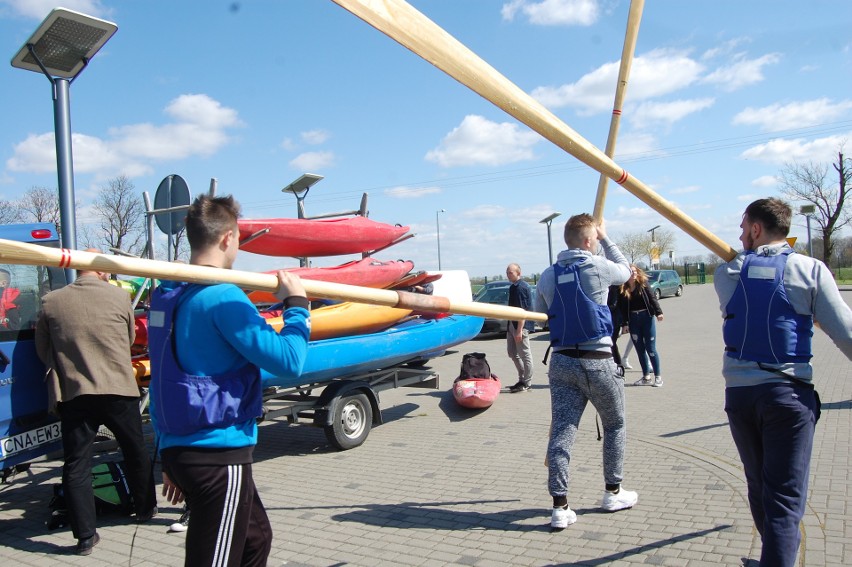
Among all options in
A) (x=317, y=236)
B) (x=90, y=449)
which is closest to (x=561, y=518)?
(x=90, y=449)

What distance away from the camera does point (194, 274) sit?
247 cm

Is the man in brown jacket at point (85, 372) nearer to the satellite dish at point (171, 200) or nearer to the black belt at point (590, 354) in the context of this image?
the satellite dish at point (171, 200)

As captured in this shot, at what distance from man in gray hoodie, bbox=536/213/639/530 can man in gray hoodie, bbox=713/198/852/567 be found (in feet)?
3.29

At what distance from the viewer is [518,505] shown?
5.09m

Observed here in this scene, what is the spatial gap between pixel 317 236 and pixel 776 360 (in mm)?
4903

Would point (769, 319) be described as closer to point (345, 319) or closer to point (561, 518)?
point (561, 518)

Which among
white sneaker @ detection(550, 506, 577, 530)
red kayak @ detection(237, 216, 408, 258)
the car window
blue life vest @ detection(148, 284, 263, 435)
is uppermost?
red kayak @ detection(237, 216, 408, 258)

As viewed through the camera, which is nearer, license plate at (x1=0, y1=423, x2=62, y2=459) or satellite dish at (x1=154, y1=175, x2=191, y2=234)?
license plate at (x1=0, y1=423, x2=62, y2=459)

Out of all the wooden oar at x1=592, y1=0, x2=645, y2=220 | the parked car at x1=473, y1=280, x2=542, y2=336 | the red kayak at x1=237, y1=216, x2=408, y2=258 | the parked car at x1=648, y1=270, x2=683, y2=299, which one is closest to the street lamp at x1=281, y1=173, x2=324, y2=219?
the red kayak at x1=237, y1=216, x2=408, y2=258

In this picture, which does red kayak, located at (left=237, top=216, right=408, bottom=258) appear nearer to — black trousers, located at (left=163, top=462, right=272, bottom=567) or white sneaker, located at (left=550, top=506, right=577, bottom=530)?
white sneaker, located at (left=550, top=506, right=577, bottom=530)

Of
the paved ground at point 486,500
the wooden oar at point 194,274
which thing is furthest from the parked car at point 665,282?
the wooden oar at point 194,274

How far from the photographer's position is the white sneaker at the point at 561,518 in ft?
14.7

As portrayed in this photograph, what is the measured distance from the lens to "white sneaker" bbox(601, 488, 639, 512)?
4.78 meters

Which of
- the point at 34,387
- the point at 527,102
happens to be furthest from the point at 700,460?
the point at 34,387
